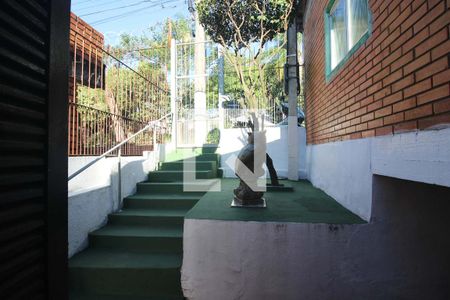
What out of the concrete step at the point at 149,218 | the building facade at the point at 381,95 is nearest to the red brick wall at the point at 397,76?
the building facade at the point at 381,95

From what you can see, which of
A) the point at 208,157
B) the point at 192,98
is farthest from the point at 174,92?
the point at 208,157

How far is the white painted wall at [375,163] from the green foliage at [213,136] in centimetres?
351

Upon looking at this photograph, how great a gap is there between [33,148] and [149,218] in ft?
10.5

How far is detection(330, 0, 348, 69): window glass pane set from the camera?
11.4 ft

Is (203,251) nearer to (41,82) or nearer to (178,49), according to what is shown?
(41,82)

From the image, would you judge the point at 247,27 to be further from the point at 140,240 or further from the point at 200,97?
the point at 140,240

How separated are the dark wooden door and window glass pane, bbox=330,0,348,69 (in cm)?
326

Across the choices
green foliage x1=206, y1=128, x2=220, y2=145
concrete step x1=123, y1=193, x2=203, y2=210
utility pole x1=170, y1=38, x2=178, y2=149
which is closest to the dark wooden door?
concrete step x1=123, y1=193, x2=203, y2=210

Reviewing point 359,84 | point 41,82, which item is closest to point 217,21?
point 359,84

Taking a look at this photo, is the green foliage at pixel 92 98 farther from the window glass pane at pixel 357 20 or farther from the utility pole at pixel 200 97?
the window glass pane at pixel 357 20

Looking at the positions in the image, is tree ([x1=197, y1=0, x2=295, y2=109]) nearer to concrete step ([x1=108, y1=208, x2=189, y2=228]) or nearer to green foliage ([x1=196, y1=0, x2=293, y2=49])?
green foliage ([x1=196, y1=0, x2=293, y2=49])

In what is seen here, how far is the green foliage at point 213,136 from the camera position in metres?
7.73

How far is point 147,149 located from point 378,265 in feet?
15.6

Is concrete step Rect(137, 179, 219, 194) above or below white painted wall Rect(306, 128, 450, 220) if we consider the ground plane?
below
